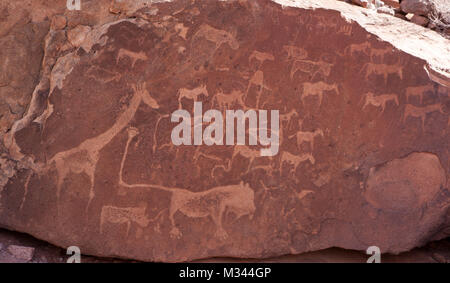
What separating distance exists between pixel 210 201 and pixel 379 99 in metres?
0.98

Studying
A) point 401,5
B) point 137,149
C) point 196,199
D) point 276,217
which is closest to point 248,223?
point 276,217

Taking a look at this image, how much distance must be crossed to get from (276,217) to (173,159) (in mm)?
577

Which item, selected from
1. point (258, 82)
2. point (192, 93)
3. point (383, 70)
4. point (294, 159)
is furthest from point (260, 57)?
point (383, 70)

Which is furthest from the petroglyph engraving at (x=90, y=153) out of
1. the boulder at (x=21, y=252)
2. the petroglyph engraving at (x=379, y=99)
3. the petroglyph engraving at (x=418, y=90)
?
the petroglyph engraving at (x=418, y=90)

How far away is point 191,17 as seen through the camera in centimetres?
202

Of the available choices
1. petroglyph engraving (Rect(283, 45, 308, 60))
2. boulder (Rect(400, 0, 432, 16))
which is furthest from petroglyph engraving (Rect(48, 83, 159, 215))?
boulder (Rect(400, 0, 432, 16))

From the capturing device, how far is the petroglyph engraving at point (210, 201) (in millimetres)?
2021

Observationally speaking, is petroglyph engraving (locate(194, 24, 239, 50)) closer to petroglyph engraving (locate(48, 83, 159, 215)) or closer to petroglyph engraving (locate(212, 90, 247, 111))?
petroglyph engraving (locate(212, 90, 247, 111))

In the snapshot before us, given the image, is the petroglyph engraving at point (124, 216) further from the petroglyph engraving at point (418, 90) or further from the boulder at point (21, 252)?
A: the petroglyph engraving at point (418, 90)

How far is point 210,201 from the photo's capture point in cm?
205

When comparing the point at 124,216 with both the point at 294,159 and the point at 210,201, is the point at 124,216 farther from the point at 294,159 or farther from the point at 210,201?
the point at 294,159

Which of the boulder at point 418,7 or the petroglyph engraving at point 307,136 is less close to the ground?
the boulder at point 418,7

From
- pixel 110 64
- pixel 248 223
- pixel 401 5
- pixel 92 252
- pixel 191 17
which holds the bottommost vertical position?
pixel 92 252

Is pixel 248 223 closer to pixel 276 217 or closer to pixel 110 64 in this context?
pixel 276 217
